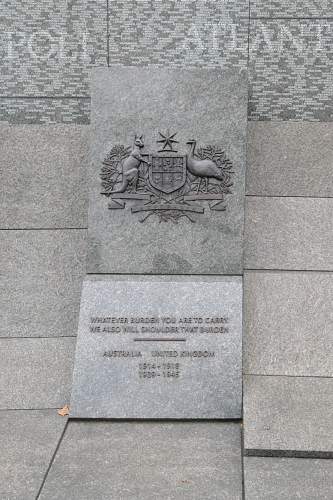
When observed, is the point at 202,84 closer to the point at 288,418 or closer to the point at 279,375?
the point at 279,375

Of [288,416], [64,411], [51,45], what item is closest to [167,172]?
[51,45]

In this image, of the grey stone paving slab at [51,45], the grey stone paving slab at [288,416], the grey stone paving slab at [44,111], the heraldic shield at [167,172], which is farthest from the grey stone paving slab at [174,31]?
the grey stone paving slab at [288,416]

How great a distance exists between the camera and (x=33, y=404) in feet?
21.7

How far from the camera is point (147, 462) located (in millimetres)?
5094

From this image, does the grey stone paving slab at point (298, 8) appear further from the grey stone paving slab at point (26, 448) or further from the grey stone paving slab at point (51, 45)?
the grey stone paving slab at point (26, 448)

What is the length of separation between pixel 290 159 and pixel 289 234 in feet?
2.80

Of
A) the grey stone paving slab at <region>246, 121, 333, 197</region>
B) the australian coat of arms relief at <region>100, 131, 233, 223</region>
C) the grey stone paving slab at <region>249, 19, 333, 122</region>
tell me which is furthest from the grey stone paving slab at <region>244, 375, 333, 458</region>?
the grey stone paving slab at <region>249, 19, 333, 122</region>

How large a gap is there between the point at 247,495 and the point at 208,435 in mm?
1164

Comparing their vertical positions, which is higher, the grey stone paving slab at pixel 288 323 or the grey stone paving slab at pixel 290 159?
the grey stone paving slab at pixel 290 159

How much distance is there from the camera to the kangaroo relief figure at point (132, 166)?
6.85 metres

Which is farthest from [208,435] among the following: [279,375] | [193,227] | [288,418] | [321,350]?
[193,227]

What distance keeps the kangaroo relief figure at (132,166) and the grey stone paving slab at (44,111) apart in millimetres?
1378

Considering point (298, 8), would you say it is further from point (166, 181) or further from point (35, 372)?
point (35, 372)

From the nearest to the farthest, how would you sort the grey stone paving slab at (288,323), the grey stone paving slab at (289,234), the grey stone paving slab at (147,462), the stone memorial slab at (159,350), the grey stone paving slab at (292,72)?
the grey stone paving slab at (147,462), the stone memorial slab at (159,350), the grey stone paving slab at (288,323), the grey stone paving slab at (289,234), the grey stone paving slab at (292,72)
